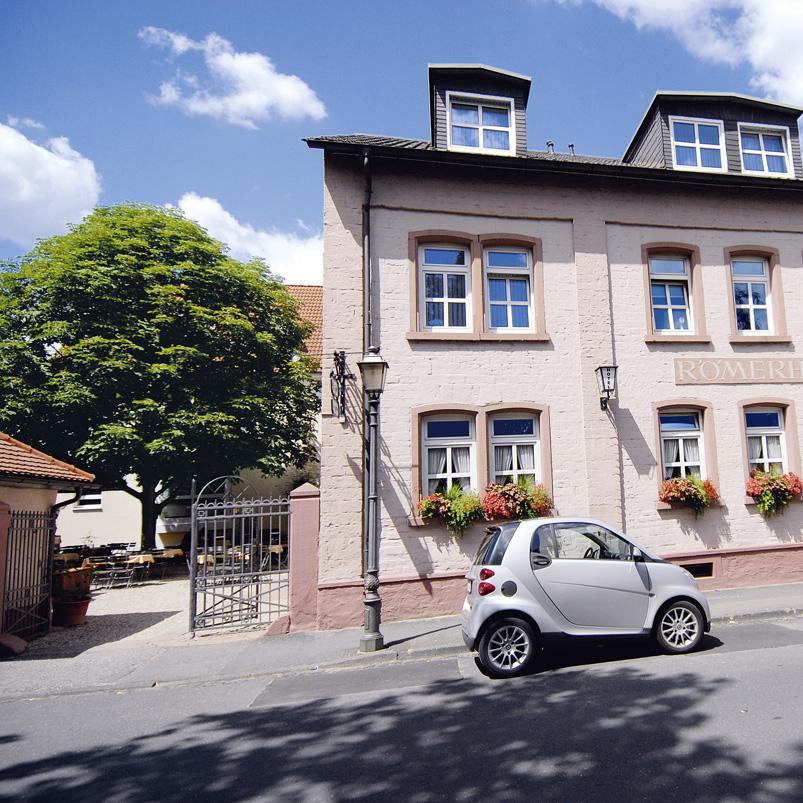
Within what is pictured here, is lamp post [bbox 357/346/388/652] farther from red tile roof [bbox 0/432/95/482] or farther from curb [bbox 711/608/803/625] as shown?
red tile roof [bbox 0/432/95/482]

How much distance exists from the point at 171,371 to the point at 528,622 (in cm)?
1417

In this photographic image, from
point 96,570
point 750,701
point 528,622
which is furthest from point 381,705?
point 96,570

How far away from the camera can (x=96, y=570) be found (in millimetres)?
17688

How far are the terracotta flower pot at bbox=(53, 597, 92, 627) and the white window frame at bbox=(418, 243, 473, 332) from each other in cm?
861

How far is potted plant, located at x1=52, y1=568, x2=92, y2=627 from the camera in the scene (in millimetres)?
11102

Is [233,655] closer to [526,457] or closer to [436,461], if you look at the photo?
[436,461]

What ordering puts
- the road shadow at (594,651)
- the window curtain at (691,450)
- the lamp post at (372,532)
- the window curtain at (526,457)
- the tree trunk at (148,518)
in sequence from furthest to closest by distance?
1. the tree trunk at (148,518)
2. the window curtain at (691,450)
3. the window curtain at (526,457)
4. the lamp post at (372,532)
5. the road shadow at (594,651)

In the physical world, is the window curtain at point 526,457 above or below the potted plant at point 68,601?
above

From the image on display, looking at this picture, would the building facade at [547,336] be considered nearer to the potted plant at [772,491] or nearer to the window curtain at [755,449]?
the window curtain at [755,449]

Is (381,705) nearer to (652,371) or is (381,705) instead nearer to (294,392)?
(652,371)

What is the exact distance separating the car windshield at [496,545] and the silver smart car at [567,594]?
13 mm

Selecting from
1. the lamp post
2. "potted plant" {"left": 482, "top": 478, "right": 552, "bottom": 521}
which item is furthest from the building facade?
the lamp post

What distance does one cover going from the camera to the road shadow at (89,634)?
29.5 feet

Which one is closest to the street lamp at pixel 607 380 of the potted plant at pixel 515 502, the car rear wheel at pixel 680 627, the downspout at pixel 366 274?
the potted plant at pixel 515 502
